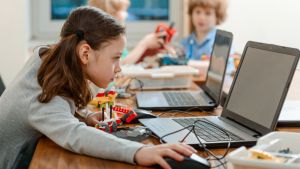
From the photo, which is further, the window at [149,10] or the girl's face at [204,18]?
the window at [149,10]

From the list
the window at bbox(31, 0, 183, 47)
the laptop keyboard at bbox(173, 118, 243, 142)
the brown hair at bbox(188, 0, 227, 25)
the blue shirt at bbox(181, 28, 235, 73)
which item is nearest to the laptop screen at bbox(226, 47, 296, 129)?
the laptop keyboard at bbox(173, 118, 243, 142)

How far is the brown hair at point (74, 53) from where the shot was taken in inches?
53.0

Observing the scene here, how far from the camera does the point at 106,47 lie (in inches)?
55.3

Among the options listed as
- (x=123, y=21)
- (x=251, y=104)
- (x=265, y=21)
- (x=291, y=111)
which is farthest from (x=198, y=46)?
(x=251, y=104)

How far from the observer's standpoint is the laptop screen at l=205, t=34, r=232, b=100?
6.24 feet

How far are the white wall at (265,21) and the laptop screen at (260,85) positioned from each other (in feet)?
3.62

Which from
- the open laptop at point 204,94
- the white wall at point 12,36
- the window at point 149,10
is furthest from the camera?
the window at point 149,10

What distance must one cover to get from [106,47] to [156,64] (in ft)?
3.80

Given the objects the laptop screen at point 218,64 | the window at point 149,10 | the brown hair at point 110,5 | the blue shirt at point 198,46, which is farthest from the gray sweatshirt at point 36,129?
the window at point 149,10

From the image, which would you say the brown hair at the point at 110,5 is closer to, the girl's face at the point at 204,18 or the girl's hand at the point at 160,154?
the girl's face at the point at 204,18

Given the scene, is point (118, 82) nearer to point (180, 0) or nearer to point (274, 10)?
point (274, 10)

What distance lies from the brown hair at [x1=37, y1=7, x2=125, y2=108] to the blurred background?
1396 millimetres

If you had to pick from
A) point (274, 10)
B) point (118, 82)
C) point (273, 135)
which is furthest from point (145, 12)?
point (273, 135)

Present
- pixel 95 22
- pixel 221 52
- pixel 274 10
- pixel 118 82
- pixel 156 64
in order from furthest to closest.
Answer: pixel 274 10
pixel 156 64
pixel 118 82
pixel 221 52
pixel 95 22
